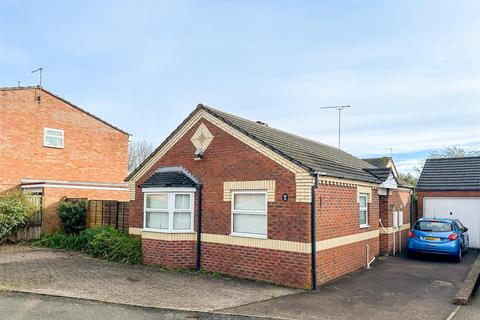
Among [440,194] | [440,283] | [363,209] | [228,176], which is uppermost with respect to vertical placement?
[228,176]

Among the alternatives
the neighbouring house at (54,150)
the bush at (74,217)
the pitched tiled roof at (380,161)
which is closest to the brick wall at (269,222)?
the bush at (74,217)

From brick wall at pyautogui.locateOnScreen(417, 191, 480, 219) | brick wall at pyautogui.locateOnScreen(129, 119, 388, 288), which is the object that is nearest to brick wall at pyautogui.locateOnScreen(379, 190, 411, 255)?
brick wall at pyautogui.locateOnScreen(129, 119, 388, 288)

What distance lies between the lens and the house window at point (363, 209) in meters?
13.3

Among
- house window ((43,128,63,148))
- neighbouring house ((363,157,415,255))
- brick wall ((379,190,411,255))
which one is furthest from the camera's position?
house window ((43,128,63,148))

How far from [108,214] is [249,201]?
790 cm

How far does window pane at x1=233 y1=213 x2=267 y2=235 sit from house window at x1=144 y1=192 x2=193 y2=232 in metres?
1.60

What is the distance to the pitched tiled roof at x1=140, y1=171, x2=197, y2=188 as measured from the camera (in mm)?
12048

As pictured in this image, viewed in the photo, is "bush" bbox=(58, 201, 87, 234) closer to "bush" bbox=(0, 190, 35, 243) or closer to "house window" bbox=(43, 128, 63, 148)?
"bush" bbox=(0, 190, 35, 243)

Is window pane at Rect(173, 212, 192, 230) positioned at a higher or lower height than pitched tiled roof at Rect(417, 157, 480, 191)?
lower

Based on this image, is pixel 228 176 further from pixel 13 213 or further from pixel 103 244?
pixel 13 213

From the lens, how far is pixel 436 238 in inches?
548

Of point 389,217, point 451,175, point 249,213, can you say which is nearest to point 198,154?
point 249,213

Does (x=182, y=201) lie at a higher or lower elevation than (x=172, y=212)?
higher

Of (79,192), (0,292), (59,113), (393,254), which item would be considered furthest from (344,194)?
(59,113)
